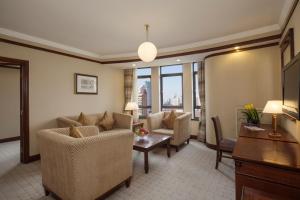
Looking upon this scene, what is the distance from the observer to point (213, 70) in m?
4.11

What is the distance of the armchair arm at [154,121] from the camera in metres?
4.32

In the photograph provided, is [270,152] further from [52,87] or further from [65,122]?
[52,87]

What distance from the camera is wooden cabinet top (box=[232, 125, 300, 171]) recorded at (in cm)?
134

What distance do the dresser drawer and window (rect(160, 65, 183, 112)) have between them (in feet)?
12.7

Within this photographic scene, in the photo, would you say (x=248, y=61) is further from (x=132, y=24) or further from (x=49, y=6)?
(x=49, y=6)

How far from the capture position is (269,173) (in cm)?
137

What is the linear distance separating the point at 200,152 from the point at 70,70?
12.5 ft

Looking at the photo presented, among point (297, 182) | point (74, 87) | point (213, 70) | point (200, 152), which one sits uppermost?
point (213, 70)

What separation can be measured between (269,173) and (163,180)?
1.62 m

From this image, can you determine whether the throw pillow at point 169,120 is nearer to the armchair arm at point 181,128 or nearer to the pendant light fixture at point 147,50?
the armchair arm at point 181,128

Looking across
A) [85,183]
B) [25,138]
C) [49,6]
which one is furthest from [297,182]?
[25,138]

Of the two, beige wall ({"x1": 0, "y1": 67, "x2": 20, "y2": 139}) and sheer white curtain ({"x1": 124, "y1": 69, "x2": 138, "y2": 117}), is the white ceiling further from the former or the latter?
beige wall ({"x1": 0, "y1": 67, "x2": 20, "y2": 139})

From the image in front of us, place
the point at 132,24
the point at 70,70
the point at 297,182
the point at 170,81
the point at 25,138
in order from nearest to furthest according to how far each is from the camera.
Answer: the point at 297,182 → the point at 132,24 → the point at 25,138 → the point at 70,70 → the point at 170,81

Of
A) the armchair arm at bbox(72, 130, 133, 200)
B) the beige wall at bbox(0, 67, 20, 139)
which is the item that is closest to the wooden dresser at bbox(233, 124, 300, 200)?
the armchair arm at bbox(72, 130, 133, 200)
